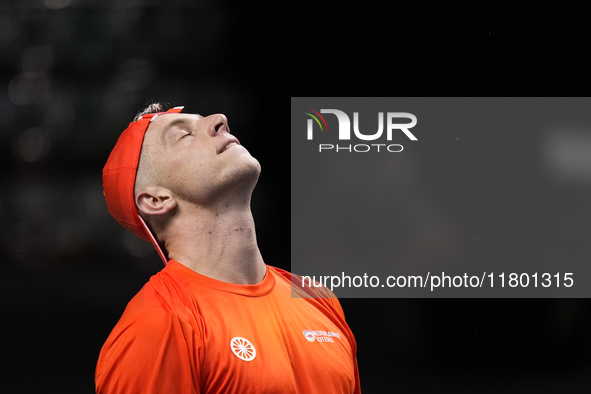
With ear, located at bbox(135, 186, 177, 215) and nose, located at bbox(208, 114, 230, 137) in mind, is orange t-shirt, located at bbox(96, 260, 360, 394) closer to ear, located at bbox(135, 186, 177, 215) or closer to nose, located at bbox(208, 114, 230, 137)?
ear, located at bbox(135, 186, 177, 215)

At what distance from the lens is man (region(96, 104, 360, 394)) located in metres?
1.72

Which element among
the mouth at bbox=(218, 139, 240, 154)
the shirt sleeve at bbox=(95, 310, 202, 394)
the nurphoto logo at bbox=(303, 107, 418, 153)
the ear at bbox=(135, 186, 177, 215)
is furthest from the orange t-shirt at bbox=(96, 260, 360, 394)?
the nurphoto logo at bbox=(303, 107, 418, 153)

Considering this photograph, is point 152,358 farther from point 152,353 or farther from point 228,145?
point 228,145

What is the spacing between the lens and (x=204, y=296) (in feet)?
6.33

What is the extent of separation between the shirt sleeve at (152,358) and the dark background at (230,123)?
55.8 inches

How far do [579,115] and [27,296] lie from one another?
3275mm

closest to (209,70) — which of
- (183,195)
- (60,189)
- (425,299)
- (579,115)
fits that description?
(60,189)

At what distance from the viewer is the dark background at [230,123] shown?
3.13 meters

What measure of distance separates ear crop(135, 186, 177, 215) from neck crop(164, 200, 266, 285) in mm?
46

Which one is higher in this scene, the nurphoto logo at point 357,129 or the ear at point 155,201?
the nurphoto logo at point 357,129

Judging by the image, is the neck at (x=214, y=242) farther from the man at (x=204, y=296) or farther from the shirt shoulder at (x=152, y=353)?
the shirt shoulder at (x=152, y=353)

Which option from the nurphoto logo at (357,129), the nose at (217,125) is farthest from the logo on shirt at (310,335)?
the nurphoto logo at (357,129)

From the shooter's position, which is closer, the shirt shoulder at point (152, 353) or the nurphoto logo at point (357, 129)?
the shirt shoulder at point (152, 353)

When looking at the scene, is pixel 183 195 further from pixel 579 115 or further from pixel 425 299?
pixel 579 115
